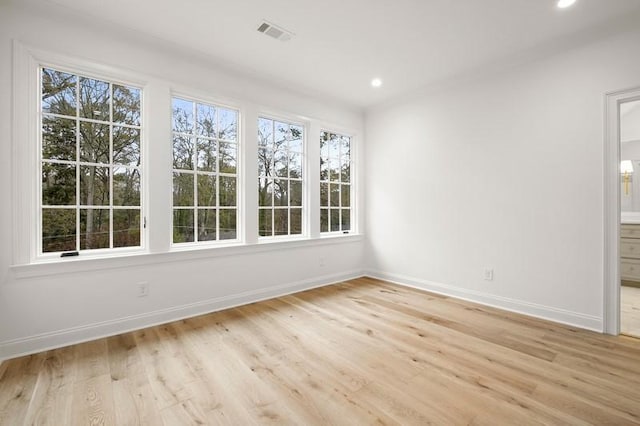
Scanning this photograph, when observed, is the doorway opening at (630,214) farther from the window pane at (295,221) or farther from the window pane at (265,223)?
the window pane at (265,223)

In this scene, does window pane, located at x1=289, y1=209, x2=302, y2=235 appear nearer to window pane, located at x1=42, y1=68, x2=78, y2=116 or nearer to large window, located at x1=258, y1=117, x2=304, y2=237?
large window, located at x1=258, y1=117, x2=304, y2=237

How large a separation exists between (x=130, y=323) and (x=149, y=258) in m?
0.63

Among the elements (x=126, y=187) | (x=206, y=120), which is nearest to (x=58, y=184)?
(x=126, y=187)

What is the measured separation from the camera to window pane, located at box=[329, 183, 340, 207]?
4.86 metres

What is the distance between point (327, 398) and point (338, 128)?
3870 mm

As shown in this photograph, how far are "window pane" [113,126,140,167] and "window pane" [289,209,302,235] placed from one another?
2016 mm

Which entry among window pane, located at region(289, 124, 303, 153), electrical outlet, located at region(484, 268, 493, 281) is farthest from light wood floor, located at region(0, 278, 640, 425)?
window pane, located at region(289, 124, 303, 153)

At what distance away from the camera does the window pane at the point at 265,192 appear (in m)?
3.97

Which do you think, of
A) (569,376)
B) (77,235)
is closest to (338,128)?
(77,235)

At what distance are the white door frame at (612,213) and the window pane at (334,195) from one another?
126 inches

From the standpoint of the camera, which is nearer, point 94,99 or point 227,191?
point 94,99

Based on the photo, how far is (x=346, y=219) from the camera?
511 centimetres

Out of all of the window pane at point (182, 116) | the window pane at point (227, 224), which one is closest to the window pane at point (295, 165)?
the window pane at point (227, 224)

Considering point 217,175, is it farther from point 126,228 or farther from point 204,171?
point 126,228
